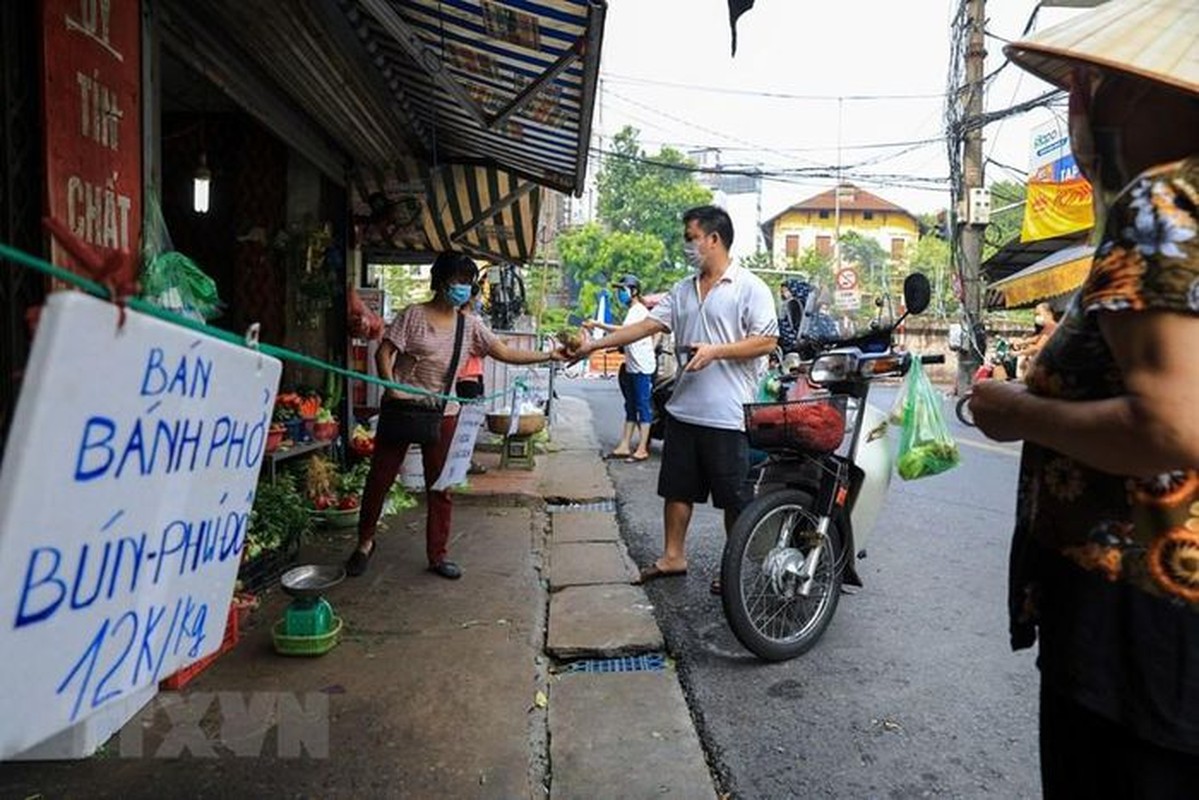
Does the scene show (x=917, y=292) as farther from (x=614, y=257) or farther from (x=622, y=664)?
(x=614, y=257)

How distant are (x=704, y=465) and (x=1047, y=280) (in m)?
9.87

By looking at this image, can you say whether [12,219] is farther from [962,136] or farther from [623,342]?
[962,136]

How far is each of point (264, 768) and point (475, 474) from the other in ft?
15.2

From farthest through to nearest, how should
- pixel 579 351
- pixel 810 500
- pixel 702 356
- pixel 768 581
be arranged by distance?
pixel 579 351 → pixel 702 356 → pixel 810 500 → pixel 768 581

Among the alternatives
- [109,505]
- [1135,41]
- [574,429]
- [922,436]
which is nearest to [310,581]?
[109,505]

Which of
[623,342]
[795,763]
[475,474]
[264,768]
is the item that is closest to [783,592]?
[795,763]

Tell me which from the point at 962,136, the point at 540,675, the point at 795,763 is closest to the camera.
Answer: the point at 795,763

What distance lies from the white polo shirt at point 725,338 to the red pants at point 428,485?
123 cm

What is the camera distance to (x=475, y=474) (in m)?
6.97

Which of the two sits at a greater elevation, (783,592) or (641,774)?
(783,592)

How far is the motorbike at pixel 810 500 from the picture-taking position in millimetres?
3307

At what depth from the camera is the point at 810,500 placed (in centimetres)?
350

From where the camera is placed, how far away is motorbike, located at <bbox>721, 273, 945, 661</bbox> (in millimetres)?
3307

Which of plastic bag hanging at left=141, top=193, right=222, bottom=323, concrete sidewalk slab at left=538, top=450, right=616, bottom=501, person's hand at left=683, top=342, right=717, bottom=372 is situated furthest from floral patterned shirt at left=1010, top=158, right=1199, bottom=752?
concrete sidewalk slab at left=538, top=450, right=616, bottom=501
